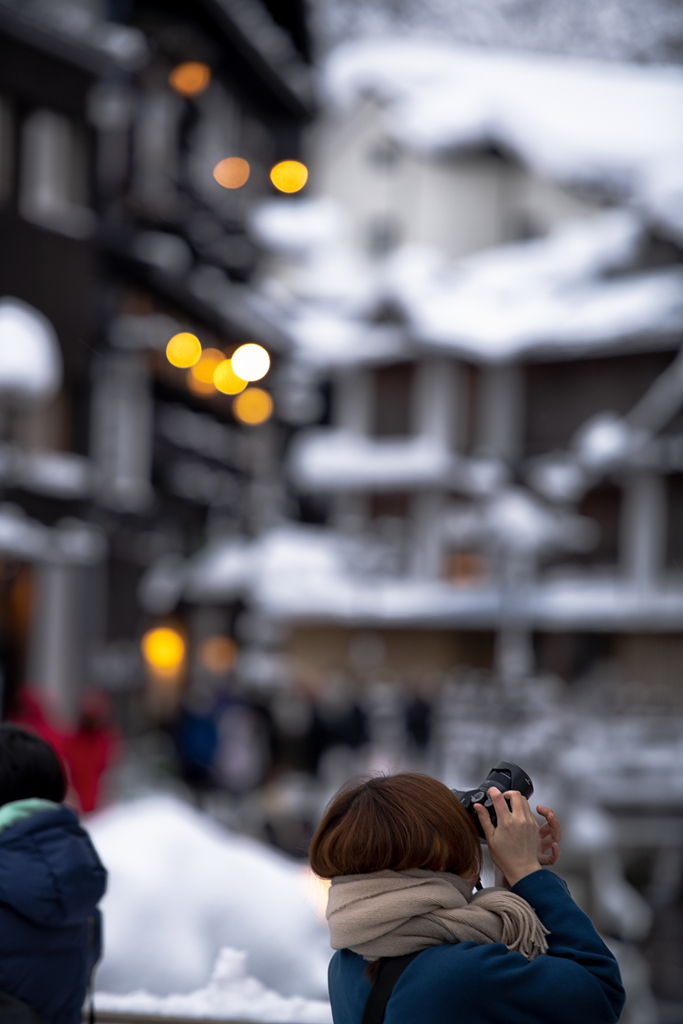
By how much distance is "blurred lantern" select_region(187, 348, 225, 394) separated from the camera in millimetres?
20344

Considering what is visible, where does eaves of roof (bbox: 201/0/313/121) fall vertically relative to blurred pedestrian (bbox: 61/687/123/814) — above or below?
above

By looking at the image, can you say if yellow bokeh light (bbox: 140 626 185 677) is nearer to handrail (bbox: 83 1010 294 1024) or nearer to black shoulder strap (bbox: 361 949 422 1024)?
handrail (bbox: 83 1010 294 1024)

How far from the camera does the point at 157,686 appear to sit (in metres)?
20.5

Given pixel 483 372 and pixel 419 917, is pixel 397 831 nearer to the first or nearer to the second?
pixel 419 917

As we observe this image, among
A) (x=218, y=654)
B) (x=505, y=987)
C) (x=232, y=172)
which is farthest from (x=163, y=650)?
(x=505, y=987)

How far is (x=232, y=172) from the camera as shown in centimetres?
2238

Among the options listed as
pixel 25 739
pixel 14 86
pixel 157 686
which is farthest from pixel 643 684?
pixel 25 739

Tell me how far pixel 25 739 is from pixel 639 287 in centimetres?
2746

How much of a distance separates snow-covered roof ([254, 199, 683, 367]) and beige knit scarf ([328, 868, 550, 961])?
24150 mm

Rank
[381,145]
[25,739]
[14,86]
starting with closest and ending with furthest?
[25,739] < [14,86] < [381,145]

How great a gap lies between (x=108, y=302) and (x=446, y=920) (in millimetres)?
15864

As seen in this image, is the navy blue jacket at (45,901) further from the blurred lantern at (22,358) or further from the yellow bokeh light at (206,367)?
the yellow bokeh light at (206,367)

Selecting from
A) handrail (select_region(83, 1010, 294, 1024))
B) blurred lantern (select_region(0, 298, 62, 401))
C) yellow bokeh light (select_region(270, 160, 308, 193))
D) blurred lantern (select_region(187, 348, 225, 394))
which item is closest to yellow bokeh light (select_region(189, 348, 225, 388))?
blurred lantern (select_region(187, 348, 225, 394))

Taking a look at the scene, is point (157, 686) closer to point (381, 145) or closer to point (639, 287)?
point (639, 287)
